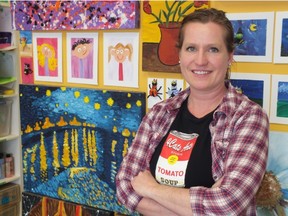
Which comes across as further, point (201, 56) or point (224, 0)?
point (224, 0)

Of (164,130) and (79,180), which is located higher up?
(164,130)

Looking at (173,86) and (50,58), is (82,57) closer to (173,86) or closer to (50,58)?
(50,58)

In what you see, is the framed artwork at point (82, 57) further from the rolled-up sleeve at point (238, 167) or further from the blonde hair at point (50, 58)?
the rolled-up sleeve at point (238, 167)

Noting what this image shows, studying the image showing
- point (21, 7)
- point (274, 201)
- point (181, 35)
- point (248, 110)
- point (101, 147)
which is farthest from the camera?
point (21, 7)

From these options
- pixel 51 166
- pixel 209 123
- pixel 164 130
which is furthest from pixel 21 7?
pixel 209 123

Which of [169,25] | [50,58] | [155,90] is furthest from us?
[50,58]

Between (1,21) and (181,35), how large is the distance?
1782 mm

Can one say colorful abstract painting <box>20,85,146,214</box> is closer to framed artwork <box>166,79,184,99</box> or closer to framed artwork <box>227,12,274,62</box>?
framed artwork <box>166,79,184,99</box>

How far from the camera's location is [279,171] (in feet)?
6.58

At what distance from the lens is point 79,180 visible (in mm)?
2682

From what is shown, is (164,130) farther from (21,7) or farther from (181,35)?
(21,7)

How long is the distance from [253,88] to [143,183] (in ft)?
2.74

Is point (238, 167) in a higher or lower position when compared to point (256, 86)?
lower

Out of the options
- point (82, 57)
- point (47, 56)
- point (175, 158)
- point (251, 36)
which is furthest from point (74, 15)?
point (175, 158)
